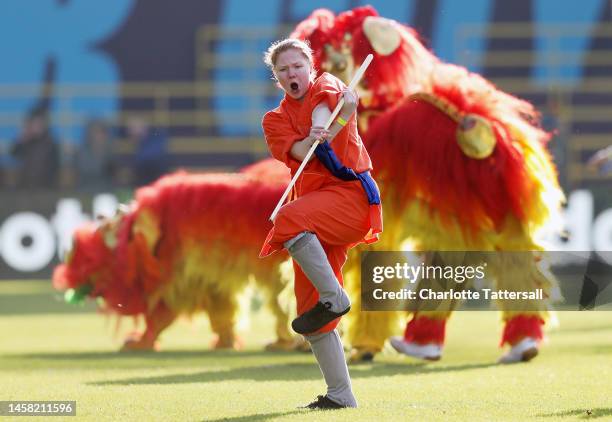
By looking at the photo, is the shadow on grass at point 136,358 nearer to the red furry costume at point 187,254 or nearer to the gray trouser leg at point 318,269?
the red furry costume at point 187,254

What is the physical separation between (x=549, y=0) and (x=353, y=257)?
11.1 meters

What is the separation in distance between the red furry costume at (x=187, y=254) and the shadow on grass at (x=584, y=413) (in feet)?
11.5

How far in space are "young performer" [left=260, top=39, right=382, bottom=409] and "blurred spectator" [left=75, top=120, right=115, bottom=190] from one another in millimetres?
10895

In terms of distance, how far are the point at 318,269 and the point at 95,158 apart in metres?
11.4

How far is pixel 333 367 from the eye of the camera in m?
4.80

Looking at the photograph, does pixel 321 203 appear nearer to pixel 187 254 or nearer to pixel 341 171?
pixel 341 171

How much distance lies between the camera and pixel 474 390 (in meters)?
5.50

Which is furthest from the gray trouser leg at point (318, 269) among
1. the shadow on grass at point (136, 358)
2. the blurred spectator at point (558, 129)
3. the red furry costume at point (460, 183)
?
the blurred spectator at point (558, 129)

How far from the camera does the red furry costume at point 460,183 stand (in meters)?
6.90

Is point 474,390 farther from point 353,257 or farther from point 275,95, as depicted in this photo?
point 275,95

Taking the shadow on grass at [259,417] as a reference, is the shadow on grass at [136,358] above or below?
above

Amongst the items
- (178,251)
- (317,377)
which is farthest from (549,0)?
(317,377)

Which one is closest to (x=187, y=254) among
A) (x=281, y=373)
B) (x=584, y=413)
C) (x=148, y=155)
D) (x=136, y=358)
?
(x=136, y=358)

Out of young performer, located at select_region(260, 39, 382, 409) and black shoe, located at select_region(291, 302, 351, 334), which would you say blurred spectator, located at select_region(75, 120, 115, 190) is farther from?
black shoe, located at select_region(291, 302, 351, 334)
